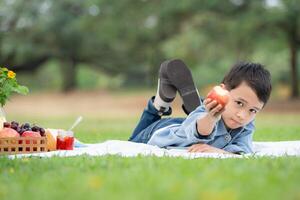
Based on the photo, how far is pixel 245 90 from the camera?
5.37 meters

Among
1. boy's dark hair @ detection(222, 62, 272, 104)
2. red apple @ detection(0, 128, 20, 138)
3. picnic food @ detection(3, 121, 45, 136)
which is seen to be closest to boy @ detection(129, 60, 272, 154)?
boy's dark hair @ detection(222, 62, 272, 104)

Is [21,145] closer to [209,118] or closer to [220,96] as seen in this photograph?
[209,118]

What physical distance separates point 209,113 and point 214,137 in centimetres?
80

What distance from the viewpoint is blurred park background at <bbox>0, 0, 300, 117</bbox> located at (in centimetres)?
2016

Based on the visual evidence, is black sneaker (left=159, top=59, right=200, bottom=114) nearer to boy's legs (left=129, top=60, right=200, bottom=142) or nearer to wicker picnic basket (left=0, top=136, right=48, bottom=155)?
boy's legs (left=129, top=60, right=200, bottom=142)

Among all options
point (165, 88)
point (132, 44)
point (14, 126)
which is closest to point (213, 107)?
point (165, 88)

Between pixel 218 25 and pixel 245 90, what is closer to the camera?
pixel 245 90

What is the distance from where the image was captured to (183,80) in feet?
20.6

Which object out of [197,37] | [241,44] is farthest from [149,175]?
[241,44]

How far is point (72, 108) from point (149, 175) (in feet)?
63.8

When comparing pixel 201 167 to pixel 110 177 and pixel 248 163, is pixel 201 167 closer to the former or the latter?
pixel 248 163

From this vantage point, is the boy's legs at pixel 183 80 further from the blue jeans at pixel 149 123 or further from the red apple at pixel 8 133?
the red apple at pixel 8 133

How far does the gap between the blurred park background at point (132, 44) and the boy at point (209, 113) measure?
12993 millimetres

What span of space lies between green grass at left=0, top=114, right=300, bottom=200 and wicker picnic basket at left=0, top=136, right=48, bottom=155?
26.4 inches
